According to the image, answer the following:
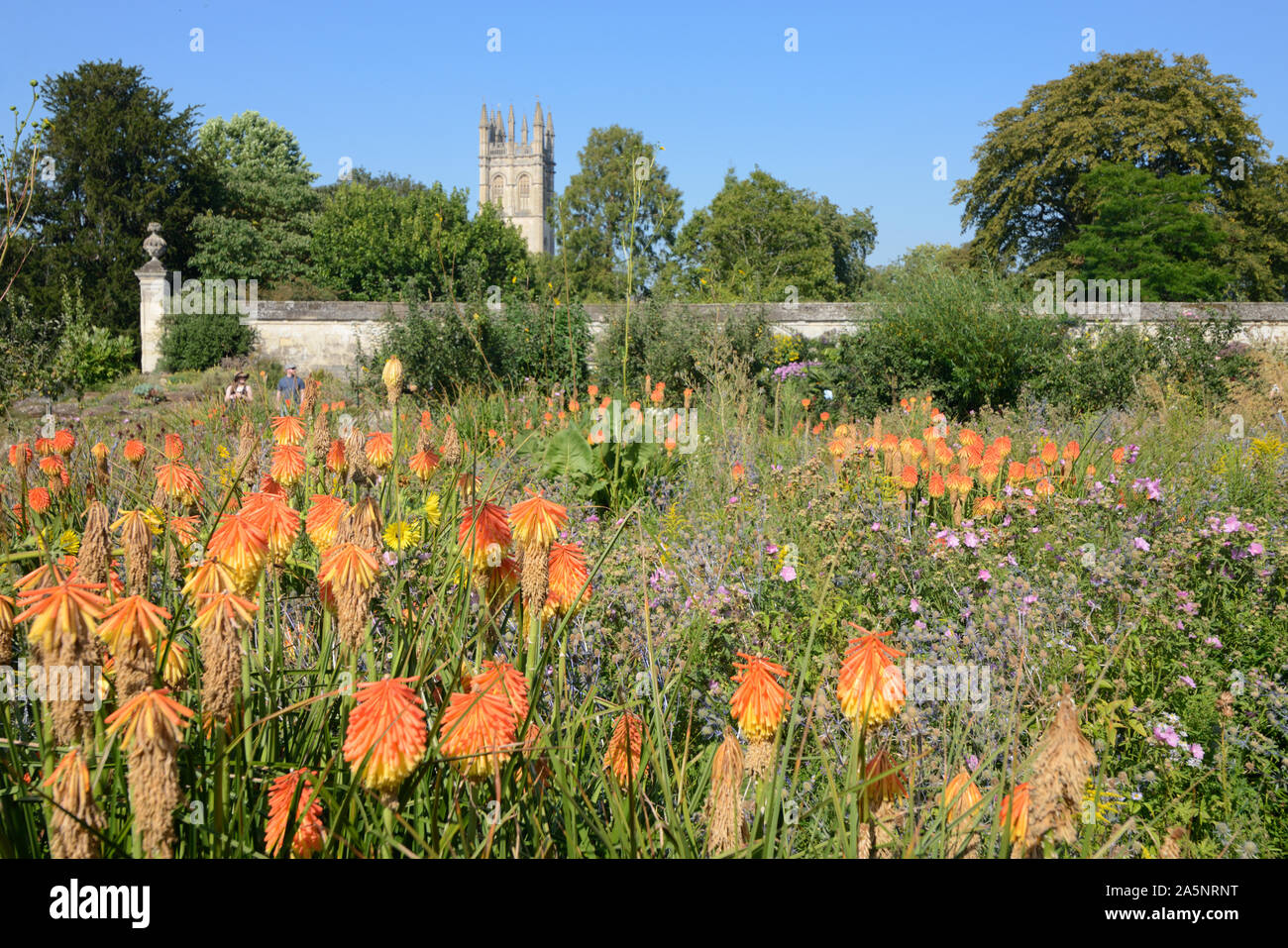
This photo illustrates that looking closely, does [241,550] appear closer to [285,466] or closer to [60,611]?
[60,611]

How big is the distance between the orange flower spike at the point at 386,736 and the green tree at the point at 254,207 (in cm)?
2974

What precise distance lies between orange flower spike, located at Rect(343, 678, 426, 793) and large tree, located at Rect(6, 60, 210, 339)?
2692 centimetres

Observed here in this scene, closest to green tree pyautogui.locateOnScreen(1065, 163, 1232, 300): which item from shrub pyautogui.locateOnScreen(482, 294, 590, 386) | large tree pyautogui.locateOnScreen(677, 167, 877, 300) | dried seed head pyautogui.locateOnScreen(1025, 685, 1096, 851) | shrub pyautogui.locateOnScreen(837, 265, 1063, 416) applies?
large tree pyautogui.locateOnScreen(677, 167, 877, 300)

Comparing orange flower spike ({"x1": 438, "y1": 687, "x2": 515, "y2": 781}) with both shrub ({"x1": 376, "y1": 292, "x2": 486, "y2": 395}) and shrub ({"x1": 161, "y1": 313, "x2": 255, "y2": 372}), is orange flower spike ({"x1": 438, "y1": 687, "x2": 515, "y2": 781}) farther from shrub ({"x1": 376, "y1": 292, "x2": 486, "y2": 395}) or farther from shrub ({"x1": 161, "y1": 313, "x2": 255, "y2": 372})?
shrub ({"x1": 161, "y1": 313, "x2": 255, "y2": 372})

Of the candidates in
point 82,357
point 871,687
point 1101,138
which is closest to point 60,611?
point 871,687

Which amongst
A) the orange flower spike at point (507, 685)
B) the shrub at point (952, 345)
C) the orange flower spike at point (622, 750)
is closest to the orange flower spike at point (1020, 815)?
the orange flower spike at point (622, 750)

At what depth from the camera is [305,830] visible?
3.31 feet

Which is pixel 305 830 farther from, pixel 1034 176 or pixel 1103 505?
pixel 1034 176

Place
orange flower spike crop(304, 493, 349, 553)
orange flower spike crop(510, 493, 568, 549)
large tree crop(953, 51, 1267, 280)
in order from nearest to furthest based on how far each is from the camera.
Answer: orange flower spike crop(510, 493, 568, 549) → orange flower spike crop(304, 493, 349, 553) → large tree crop(953, 51, 1267, 280)

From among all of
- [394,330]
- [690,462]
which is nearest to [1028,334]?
[690,462]

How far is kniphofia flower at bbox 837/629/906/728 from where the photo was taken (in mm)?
1003

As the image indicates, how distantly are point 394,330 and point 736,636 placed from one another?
9.85m

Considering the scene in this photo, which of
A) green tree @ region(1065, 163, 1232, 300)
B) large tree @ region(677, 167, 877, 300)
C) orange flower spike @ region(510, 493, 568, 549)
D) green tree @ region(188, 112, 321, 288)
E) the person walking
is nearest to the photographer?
orange flower spike @ region(510, 493, 568, 549)

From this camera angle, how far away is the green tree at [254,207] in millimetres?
28859
